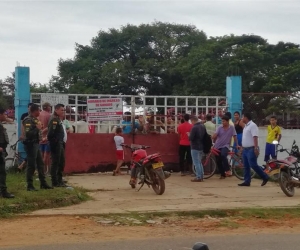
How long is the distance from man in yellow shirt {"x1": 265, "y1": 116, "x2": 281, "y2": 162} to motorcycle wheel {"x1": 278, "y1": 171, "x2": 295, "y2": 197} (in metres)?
4.09

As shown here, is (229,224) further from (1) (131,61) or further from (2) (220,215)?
(1) (131,61)

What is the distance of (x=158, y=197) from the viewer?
11.0 metres

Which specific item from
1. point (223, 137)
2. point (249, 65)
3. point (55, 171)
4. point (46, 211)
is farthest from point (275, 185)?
point (249, 65)

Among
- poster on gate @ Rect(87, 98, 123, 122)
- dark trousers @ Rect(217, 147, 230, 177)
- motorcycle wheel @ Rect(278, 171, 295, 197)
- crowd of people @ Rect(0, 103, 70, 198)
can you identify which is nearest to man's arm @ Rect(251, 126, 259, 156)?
motorcycle wheel @ Rect(278, 171, 295, 197)

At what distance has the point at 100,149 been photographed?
1524cm

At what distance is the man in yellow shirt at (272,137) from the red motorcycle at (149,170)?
A: 5172 mm

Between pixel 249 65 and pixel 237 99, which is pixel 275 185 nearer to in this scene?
pixel 237 99

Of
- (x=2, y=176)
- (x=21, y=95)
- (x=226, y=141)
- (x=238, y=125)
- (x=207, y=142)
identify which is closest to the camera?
(x=2, y=176)

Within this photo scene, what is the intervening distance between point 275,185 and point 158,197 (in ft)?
12.5

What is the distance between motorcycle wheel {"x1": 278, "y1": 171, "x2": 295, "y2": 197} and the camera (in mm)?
11422

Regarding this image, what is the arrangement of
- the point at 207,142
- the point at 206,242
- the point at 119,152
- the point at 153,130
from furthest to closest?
the point at 153,130
the point at 119,152
the point at 207,142
the point at 206,242

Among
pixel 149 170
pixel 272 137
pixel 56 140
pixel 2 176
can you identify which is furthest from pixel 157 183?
pixel 272 137

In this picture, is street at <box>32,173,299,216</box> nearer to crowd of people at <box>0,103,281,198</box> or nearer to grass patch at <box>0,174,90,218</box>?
grass patch at <box>0,174,90,218</box>

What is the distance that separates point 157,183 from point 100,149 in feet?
13.8
